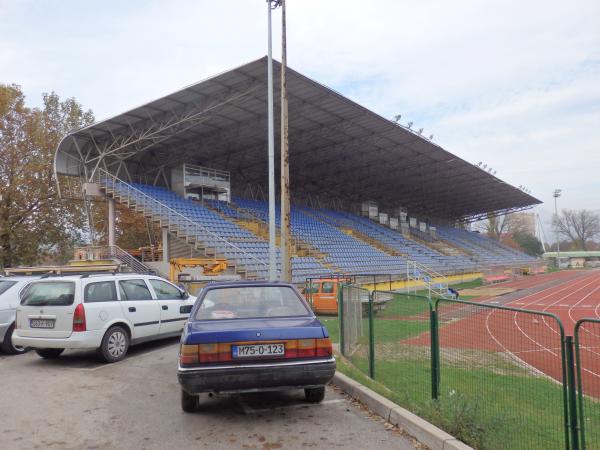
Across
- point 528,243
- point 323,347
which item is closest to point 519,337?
point 323,347

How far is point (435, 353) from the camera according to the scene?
5.36 meters

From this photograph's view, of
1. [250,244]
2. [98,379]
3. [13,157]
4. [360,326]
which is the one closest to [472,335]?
[360,326]

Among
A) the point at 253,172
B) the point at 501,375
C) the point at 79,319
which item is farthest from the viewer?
the point at 253,172

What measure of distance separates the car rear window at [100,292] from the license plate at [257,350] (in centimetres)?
438

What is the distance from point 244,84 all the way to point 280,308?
16726mm

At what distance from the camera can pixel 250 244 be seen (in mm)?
25219

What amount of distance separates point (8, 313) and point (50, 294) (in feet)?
6.01

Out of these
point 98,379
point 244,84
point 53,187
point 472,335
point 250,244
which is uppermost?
point 244,84

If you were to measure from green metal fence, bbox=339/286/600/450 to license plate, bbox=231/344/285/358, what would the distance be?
5.18ft

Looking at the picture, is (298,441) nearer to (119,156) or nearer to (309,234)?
(119,156)

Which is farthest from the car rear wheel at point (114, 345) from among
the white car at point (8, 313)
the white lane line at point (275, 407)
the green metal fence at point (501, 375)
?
the green metal fence at point (501, 375)

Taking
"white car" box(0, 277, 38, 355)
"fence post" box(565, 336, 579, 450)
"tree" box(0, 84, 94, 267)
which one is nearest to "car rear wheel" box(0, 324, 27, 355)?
"white car" box(0, 277, 38, 355)

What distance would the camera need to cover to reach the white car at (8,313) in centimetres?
927

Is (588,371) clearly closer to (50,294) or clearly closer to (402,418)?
(402,418)
